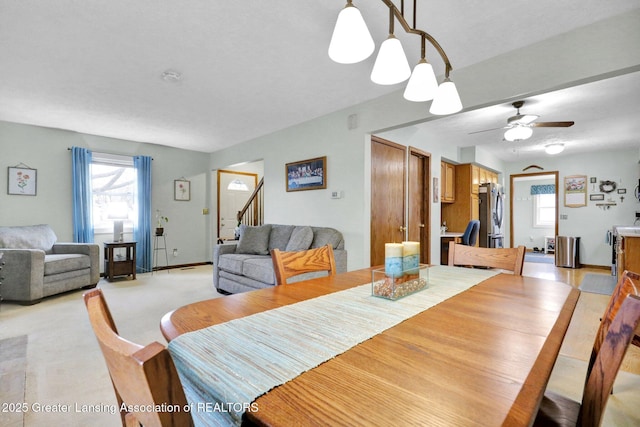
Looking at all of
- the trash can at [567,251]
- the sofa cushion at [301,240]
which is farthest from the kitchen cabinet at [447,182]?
the sofa cushion at [301,240]

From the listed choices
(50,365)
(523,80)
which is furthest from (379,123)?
(50,365)

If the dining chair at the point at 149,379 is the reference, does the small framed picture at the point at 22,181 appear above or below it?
above

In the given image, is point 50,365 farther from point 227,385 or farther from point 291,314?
point 227,385

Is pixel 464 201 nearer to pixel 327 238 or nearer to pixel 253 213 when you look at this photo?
pixel 327 238

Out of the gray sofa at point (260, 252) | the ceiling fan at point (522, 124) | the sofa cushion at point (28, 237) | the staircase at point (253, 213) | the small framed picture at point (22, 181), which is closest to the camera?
the gray sofa at point (260, 252)

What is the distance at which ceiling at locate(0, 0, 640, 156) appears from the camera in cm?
204

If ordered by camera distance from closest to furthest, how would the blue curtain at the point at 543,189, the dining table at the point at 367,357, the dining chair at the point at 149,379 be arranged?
1. the dining chair at the point at 149,379
2. the dining table at the point at 367,357
3. the blue curtain at the point at 543,189

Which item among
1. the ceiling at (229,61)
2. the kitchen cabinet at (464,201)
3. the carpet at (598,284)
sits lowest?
the carpet at (598,284)

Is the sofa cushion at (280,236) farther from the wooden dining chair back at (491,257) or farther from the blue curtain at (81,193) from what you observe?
the blue curtain at (81,193)

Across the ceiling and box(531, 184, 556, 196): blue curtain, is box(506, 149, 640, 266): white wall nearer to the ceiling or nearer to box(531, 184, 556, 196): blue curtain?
the ceiling

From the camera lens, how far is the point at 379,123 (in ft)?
11.3

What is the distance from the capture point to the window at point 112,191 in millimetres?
5262

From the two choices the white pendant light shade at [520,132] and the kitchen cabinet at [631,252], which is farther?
the white pendant light shade at [520,132]

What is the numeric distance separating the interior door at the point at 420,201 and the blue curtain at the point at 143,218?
4.55m
